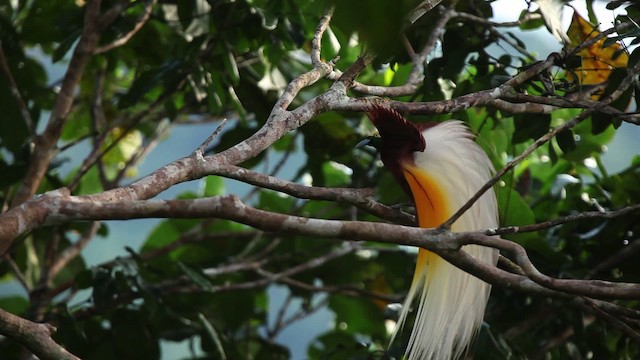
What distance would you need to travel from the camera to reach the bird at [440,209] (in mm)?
1463

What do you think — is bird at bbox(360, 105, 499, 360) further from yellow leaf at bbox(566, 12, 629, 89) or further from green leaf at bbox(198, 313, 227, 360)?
green leaf at bbox(198, 313, 227, 360)

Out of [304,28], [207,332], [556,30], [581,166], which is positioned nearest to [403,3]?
[556,30]

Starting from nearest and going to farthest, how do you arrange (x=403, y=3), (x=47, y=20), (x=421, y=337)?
(x=403, y=3)
(x=421, y=337)
(x=47, y=20)

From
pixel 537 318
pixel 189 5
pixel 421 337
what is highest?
pixel 189 5

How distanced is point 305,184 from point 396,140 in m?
0.61

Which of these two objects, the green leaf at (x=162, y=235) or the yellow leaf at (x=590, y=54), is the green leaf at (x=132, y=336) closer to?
the green leaf at (x=162, y=235)

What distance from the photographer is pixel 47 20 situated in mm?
2262

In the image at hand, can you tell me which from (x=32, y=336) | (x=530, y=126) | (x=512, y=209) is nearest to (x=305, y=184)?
(x=512, y=209)

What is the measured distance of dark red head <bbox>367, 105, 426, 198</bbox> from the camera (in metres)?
1.51

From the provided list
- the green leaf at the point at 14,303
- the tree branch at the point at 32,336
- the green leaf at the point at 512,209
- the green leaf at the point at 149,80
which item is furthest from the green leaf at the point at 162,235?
the tree branch at the point at 32,336

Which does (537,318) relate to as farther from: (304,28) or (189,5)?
(189,5)

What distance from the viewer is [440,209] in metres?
1.47

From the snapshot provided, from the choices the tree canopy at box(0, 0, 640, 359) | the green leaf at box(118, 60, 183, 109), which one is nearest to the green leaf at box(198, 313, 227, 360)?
the tree canopy at box(0, 0, 640, 359)

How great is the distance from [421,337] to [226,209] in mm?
534
